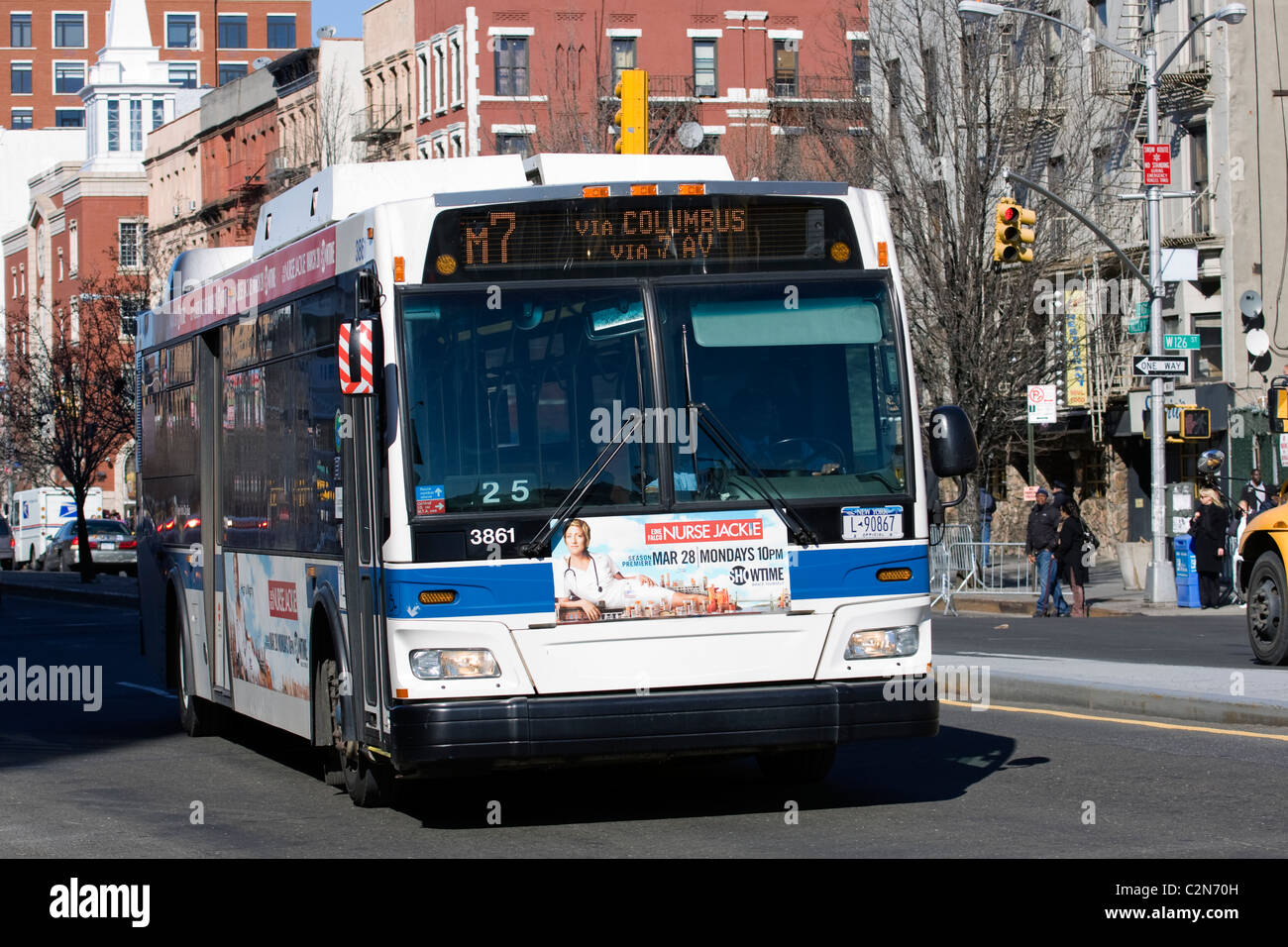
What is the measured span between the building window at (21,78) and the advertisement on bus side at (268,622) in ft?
401

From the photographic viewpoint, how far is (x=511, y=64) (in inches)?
2670

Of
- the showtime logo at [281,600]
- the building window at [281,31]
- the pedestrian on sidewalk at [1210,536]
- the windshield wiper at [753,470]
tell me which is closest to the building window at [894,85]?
the pedestrian on sidewalk at [1210,536]

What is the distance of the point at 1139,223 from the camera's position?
4509 cm

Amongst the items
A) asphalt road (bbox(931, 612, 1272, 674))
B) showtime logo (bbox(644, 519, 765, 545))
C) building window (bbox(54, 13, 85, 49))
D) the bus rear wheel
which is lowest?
asphalt road (bbox(931, 612, 1272, 674))

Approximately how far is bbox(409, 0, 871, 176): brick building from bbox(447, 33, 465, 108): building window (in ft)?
0.10

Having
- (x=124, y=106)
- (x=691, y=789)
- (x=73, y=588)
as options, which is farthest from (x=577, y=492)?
(x=124, y=106)

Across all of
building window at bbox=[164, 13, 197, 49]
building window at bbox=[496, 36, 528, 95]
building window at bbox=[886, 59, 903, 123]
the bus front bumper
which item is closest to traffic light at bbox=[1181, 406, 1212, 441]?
building window at bbox=[886, 59, 903, 123]

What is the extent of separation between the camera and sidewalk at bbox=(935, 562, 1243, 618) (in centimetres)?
3088

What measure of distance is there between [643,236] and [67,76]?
125524mm

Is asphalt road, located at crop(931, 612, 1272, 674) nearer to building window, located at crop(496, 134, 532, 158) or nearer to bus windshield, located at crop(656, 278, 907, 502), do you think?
bus windshield, located at crop(656, 278, 907, 502)

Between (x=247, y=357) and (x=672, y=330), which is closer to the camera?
(x=672, y=330)
